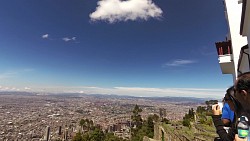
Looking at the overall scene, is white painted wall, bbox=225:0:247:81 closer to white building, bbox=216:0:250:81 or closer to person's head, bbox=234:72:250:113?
white building, bbox=216:0:250:81

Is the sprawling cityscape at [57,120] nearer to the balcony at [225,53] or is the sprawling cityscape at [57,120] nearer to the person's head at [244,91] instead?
the balcony at [225,53]

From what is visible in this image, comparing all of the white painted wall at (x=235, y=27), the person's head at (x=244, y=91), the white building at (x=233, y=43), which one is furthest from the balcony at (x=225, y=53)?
the person's head at (x=244, y=91)

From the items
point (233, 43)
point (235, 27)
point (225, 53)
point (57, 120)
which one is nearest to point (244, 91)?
point (233, 43)

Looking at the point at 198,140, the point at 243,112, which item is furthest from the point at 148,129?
the point at 243,112

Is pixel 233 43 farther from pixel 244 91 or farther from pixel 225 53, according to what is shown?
pixel 244 91

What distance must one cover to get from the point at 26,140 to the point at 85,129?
12167 mm

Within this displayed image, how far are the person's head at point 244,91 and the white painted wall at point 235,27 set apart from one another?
21.3 feet

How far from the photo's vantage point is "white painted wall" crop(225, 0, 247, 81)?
279 inches

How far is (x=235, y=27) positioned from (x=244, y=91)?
7057 mm

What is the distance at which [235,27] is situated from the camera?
7328mm

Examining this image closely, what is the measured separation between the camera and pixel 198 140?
7160 millimetres

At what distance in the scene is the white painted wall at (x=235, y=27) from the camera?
707 centimetres

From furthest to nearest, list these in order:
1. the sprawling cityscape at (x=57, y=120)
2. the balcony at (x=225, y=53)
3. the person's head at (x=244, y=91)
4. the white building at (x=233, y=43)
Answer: the sprawling cityscape at (x=57, y=120), the balcony at (x=225, y=53), the white building at (x=233, y=43), the person's head at (x=244, y=91)

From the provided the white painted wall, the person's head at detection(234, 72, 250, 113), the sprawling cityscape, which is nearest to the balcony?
the white painted wall
